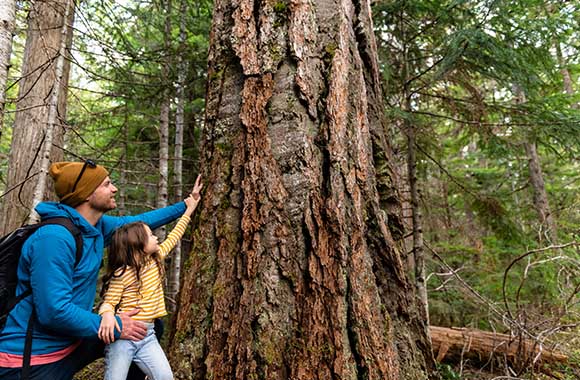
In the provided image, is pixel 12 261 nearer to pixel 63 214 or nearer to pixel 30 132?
pixel 63 214

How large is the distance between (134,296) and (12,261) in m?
0.74

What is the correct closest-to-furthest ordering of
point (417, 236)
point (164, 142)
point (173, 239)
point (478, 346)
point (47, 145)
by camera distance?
point (173, 239) → point (47, 145) → point (478, 346) → point (417, 236) → point (164, 142)

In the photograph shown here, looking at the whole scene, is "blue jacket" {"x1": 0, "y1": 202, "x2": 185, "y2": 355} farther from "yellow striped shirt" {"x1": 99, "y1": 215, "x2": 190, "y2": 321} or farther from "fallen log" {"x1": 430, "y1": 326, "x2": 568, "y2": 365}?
"fallen log" {"x1": 430, "y1": 326, "x2": 568, "y2": 365}

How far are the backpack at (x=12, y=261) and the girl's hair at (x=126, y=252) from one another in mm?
341

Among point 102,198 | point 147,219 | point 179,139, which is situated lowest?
point 147,219

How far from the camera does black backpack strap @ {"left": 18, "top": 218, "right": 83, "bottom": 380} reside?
1995 mm

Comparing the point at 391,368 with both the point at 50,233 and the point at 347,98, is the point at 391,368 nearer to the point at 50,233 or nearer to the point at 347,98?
the point at 347,98

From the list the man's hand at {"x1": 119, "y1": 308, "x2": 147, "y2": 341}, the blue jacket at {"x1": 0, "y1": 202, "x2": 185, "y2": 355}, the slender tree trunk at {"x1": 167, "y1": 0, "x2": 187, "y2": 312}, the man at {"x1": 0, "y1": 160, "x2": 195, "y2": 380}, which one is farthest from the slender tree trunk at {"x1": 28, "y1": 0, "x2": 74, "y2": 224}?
the slender tree trunk at {"x1": 167, "y1": 0, "x2": 187, "y2": 312}

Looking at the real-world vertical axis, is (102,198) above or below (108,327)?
above

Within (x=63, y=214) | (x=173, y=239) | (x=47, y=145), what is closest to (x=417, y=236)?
Result: (x=173, y=239)

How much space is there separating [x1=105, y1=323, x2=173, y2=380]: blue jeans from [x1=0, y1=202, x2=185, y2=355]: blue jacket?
0.25 m

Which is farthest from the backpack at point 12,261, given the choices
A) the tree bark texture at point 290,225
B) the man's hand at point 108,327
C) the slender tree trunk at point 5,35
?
the slender tree trunk at point 5,35

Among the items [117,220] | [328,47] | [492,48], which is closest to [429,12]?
[492,48]

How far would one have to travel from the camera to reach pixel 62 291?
1.98m
